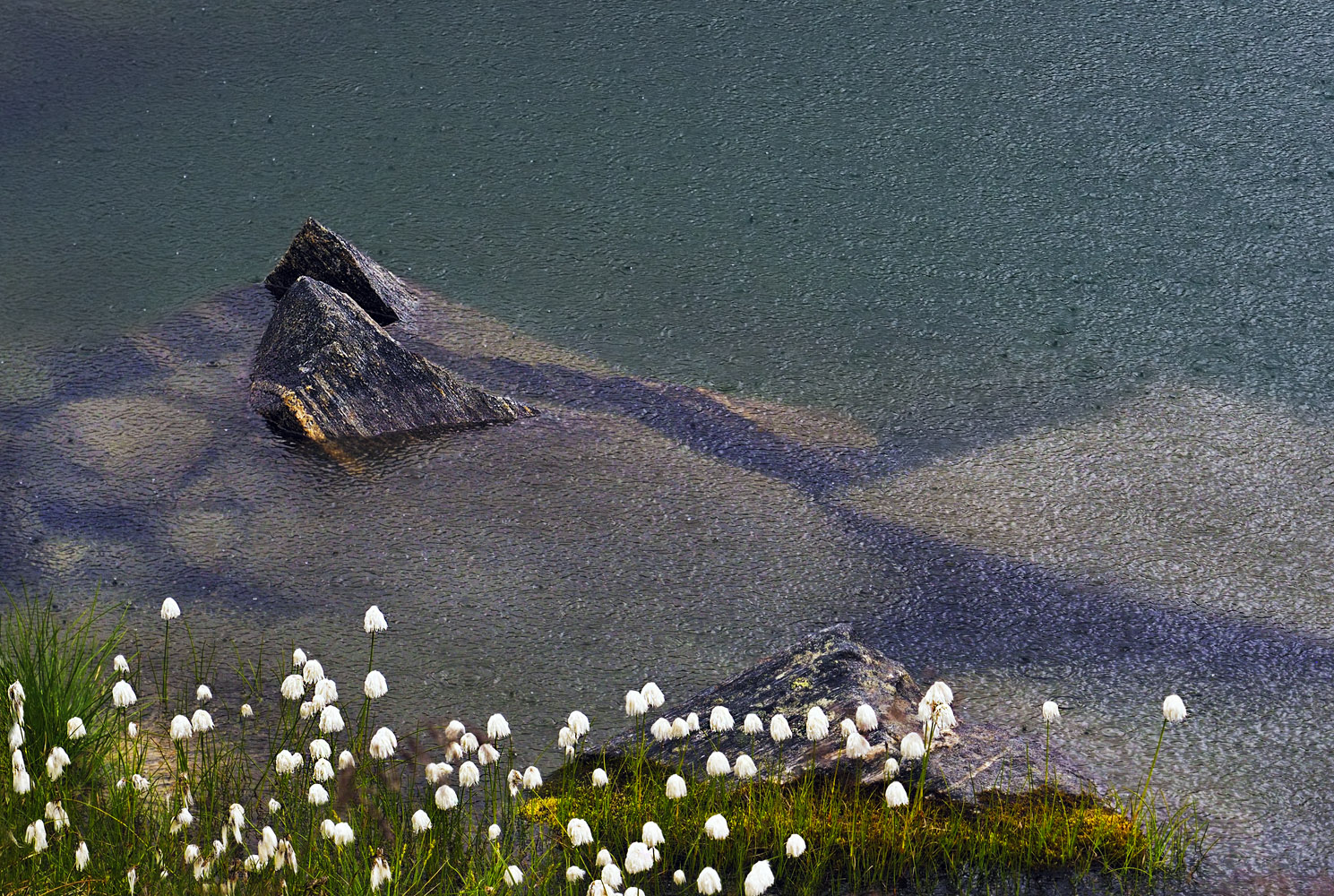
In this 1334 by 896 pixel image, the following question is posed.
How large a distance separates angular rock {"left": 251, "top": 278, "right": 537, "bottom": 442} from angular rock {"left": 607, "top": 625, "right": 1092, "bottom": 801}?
6.69ft

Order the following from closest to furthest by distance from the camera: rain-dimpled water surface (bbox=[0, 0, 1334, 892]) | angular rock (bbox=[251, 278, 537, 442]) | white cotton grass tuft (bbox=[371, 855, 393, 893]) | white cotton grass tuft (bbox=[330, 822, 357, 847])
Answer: white cotton grass tuft (bbox=[371, 855, 393, 893])
white cotton grass tuft (bbox=[330, 822, 357, 847])
rain-dimpled water surface (bbox=[0, 0, 1334, 892])
angular rock (bbox=[251, 278, 537, 442])

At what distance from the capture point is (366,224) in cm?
674

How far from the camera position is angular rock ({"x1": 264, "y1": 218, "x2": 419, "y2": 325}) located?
5938mm

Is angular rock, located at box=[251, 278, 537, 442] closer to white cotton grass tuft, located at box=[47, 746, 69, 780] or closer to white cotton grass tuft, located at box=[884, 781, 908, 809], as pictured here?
white cotton grass tuft, located at box=[47, 746, 69, 780]

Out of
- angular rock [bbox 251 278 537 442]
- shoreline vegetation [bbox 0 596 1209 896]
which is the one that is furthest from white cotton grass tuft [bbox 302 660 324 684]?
angular rock [bbox 251 278 537 442]

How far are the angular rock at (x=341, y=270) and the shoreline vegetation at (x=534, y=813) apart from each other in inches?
111

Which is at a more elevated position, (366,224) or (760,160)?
(760,160)

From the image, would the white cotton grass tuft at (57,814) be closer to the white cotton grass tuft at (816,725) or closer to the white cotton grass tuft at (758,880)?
the white cotton grass tuft at (758,880)

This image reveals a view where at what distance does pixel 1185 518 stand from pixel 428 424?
110 inches

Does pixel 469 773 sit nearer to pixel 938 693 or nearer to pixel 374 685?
pixel 374 685

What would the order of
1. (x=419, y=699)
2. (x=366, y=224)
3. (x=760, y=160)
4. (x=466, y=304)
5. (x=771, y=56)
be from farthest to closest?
(x=771, y=56)
(x=760, y=160)
(x=366, y=224)
(x=466, y=304)
(x=419, y=699)

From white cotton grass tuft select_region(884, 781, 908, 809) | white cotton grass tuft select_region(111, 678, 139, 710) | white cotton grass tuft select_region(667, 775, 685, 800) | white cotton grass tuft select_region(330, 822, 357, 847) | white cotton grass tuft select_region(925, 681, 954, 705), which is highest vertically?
white cotton grass tuft select_region(925, 681, 954, 705)

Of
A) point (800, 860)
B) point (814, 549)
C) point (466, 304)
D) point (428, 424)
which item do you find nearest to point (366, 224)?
point (466, 304)

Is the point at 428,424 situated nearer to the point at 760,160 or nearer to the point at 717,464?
the point at 717,464
